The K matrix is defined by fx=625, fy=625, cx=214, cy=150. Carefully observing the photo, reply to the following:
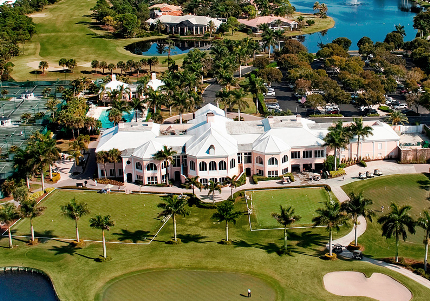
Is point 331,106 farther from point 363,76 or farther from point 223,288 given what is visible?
point 223,288

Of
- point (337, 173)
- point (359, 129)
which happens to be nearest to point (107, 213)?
point (337, 173)

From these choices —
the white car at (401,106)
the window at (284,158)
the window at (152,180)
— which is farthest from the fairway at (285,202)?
the white car at (401,106)

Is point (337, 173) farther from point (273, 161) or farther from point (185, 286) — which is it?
point (185, 286)

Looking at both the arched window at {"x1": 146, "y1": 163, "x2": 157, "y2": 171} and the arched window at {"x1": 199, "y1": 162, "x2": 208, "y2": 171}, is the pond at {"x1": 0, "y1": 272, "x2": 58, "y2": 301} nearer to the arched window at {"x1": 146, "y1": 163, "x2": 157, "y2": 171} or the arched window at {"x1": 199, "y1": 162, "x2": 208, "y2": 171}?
the arched window at {"x1": 146, "y1": 163, "x2": 157, "y2": 171}

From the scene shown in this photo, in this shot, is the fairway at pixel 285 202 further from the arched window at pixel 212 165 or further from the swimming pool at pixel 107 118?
the swimming pool at pixel 107 118

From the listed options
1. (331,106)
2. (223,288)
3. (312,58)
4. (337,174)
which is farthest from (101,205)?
(312,58)

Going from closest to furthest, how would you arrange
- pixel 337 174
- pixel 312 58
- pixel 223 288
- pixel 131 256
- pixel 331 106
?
pixel 223 288 → pixel 131 256 → pixel 337 174 → pixel 331 106 → pixel 312 58
